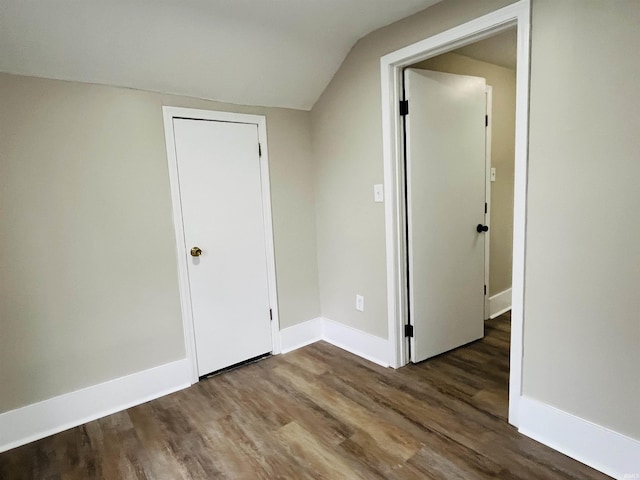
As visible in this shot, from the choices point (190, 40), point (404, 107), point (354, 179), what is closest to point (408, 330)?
point (354, 179)

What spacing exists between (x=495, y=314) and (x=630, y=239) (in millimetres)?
2191

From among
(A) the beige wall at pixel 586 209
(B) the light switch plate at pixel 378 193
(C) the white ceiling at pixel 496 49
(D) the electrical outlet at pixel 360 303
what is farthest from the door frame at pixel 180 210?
(A) the beige wall at pixel 586 209

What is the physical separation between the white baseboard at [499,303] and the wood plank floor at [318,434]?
3.01 ft

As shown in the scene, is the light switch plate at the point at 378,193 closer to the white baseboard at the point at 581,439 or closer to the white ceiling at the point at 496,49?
the white ceiling at the point at 496,49

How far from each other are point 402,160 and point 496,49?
126 centimetres

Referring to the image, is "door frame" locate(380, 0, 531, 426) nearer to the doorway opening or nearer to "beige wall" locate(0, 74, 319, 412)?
the doorway opening

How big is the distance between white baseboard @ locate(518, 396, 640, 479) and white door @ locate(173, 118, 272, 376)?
1.84 metres

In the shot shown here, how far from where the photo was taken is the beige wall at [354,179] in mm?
2441

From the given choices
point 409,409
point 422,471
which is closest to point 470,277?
point 409,409

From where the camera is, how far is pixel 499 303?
3.54 meters

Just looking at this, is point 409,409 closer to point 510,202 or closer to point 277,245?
point 277,245

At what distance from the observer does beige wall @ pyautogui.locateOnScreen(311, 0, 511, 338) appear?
244 centimetres

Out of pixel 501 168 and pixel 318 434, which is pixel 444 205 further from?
pixel 318 434

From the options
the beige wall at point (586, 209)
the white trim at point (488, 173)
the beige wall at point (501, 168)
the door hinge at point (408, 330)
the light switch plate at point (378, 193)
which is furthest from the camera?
the beige wall at point (501, 168)
